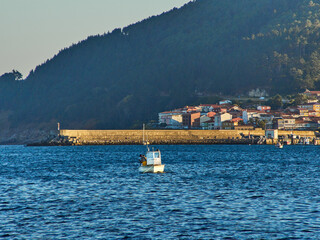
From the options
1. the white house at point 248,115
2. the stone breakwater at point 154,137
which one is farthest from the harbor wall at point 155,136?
the white house at point 248,115

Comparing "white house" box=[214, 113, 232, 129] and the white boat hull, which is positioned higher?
"white house" box=[214, 113, 232, 129]

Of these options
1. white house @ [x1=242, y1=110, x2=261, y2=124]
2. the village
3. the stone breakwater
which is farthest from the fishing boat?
white house @ [x1=242, y1=110, x2=261, y2=124]

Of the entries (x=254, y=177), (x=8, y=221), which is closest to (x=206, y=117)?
(x=254, y=177)

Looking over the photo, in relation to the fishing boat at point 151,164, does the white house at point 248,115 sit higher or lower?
higher

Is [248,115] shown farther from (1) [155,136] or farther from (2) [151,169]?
(2) [151,169]

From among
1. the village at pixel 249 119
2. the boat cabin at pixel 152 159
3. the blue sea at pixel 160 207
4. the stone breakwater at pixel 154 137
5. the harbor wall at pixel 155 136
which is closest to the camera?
the blue sea at pixel 160 207

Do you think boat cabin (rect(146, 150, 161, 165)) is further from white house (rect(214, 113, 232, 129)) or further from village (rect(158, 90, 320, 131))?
white house (rect(214, 113, 232, 129))

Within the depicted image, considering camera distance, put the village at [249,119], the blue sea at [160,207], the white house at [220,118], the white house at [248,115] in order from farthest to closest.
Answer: the white house at [248,115], the village at [249,119], the white house at [220,118], the blue sea at [160,207]

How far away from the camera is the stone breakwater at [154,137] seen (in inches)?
5832

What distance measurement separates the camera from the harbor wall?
148m

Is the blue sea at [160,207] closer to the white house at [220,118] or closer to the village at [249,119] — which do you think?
the village at [249,119]

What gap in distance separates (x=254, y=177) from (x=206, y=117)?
137 metres

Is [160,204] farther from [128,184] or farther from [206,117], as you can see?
[206,117]

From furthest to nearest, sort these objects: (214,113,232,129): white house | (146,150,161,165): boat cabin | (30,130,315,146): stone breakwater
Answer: (214,113,232,129): white house, (30,130,315,146): stone breakwater, (146,150,161,165): boat cabin
